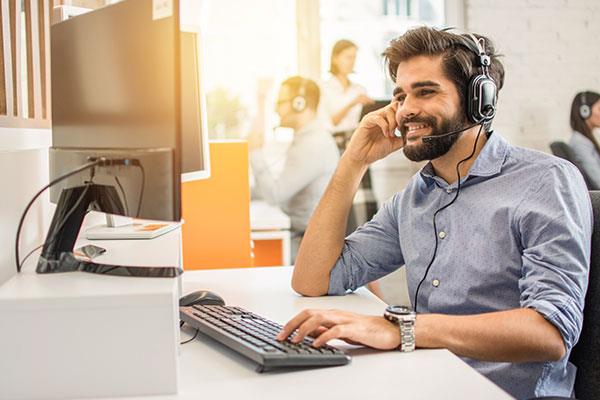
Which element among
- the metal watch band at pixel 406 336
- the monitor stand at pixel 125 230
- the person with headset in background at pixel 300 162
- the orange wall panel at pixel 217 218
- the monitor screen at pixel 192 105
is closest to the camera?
the metal watch band at pixel 406 336

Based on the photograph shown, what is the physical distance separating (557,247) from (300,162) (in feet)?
8.13

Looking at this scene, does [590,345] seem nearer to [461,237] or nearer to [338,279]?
[461,237]

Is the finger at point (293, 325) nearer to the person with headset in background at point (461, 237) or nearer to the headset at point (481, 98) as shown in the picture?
the person with headset in background at point (461, 237)

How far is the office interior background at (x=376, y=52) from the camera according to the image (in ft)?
13.7

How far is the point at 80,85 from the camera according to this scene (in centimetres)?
119

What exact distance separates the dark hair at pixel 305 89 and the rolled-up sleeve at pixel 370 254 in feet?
7.51

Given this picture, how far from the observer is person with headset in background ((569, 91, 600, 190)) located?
13.2 ft

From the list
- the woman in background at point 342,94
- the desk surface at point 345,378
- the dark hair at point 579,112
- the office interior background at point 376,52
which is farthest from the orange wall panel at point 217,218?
the dark hair at point 579,112

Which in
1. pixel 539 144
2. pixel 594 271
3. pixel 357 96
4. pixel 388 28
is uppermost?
pixel 388 28

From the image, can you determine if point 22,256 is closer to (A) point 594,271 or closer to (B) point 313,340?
(B) point 313,340

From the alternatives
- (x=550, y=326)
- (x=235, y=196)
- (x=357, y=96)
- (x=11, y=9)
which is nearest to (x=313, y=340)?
(x=550, y=326)

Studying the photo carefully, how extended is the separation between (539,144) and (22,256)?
3.49 m

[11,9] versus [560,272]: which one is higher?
[11,9]

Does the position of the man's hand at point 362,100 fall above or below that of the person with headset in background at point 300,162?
above
